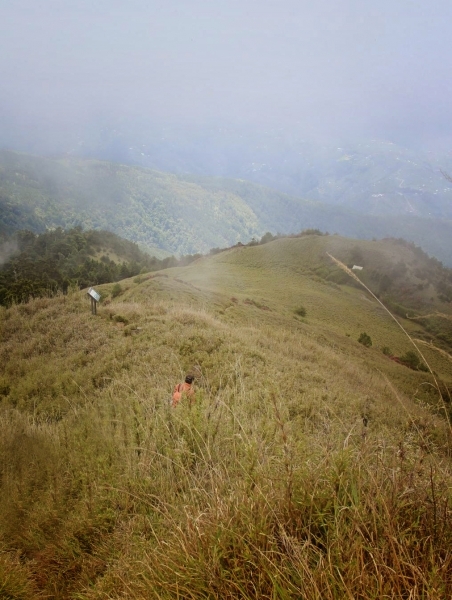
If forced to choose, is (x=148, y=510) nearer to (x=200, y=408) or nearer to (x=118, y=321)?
(x=200, y=408)

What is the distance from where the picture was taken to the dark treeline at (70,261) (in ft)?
183

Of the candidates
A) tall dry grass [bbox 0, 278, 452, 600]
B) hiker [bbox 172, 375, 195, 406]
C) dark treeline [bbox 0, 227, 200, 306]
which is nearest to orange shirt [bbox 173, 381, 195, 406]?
hiker [bbox 172, 375, 195, 406]

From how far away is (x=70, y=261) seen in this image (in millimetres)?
78812

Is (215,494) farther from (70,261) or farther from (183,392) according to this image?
(70,261)

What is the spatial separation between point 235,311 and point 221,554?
20918 millimetres

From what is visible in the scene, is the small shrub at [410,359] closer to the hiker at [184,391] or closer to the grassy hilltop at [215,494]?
the grassy hilltop at [215,494]

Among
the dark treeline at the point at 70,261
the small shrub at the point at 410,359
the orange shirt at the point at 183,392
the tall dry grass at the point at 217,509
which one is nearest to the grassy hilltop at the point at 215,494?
the tall dry grass at the point at 217,509

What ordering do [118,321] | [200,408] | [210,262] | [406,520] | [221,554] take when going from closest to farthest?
[221,554], [406,520], [200,408], [118,321], [210,262]

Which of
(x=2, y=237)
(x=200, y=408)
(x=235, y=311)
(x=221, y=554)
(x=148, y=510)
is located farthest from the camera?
(x=2, y=237)

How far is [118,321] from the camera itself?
1234cm

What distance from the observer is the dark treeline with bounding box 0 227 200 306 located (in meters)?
55.7

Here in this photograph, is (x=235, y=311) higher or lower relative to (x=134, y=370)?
lower

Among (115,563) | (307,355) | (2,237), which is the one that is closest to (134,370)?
(115,563)

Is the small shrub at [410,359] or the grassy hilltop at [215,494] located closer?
the grassy hilltop at [215,494]
